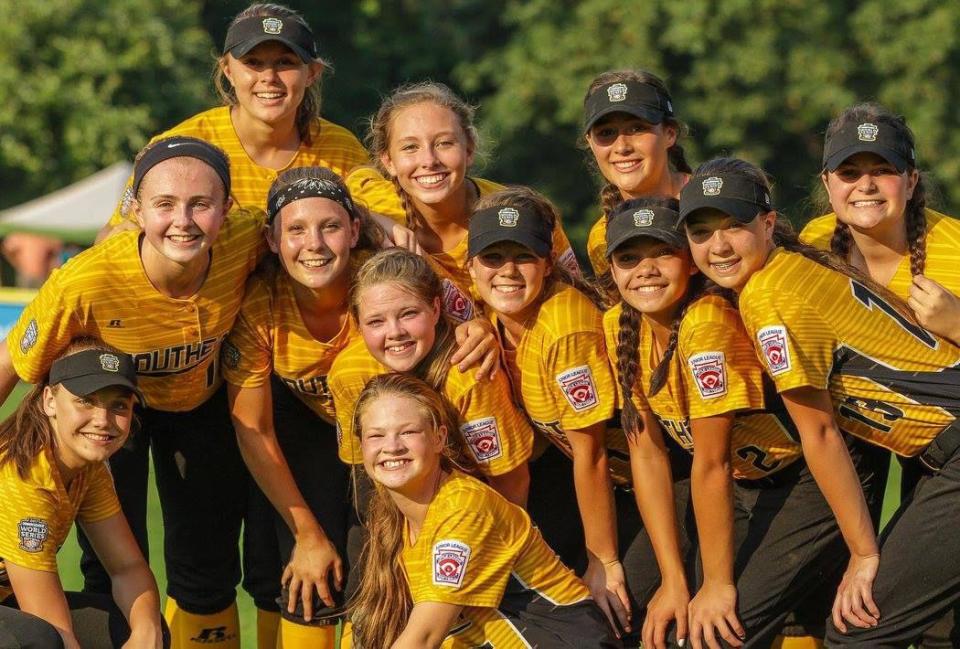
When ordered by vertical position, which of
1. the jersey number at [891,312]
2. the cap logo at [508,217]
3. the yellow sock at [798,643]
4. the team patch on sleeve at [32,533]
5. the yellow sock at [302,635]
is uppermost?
the cap logo at [508,217]

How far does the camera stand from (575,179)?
26359mm

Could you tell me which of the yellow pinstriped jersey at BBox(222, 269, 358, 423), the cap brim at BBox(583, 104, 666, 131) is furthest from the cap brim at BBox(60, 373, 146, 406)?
the cap brim at BBox(583, 104, 666, 131)

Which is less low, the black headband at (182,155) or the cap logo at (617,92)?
the cap logo at (617,92)

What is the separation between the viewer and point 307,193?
5898 millimetres

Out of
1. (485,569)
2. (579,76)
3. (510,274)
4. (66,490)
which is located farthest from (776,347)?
(579,76)

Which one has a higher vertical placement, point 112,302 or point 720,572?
point 112,302

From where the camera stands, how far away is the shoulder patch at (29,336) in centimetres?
566

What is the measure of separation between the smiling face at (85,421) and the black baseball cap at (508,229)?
1.35 meters

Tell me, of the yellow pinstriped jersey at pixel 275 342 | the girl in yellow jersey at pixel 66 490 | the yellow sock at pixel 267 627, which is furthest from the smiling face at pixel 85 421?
the yellow sock at pixel 267 627

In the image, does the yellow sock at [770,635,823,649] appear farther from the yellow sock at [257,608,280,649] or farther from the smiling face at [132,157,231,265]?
the smiling face at [132,157,231,265]

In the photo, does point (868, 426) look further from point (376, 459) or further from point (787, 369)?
point (376, 459)

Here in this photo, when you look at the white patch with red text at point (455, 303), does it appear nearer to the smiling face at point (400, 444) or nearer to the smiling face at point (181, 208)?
the smiling face at point (400, 444)

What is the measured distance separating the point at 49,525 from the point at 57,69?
17.7m

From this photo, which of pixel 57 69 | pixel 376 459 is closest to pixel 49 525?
pixel 376 459
